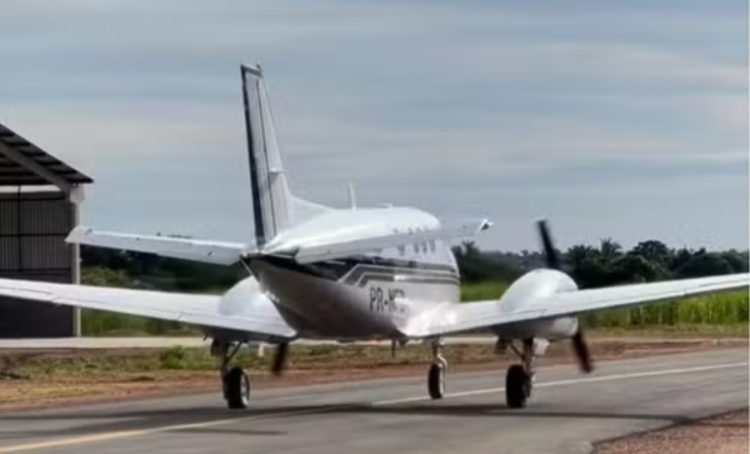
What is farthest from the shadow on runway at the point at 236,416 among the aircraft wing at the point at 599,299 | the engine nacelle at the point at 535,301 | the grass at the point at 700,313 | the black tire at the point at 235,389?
the grass at the point at 700,313

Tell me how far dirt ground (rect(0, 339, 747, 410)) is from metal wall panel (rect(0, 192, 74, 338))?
11116mm

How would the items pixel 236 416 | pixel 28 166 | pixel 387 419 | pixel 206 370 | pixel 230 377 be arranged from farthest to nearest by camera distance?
pixel 28 166
pixel 206 370
pixel 230 377
pixel 236 416
pixel 387 419

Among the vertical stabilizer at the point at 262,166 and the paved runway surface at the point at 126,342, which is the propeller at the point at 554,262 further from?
the paved runway surface at the point at 126,342

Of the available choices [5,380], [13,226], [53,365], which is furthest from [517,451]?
[13,226]

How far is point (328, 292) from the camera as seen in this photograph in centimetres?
2861

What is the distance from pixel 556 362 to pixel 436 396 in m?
20.8

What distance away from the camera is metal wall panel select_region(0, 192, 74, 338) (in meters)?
68.4

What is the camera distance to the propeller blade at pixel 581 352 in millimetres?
31281

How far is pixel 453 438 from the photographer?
24.2 m

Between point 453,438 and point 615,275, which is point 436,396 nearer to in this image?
point 615,275

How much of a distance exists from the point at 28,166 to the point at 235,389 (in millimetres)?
36165

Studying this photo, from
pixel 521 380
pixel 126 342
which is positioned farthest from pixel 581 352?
pixel 126 342

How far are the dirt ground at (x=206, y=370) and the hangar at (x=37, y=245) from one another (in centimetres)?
1043

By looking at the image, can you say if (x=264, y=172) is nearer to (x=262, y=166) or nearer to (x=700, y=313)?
(x=262, y=166)
